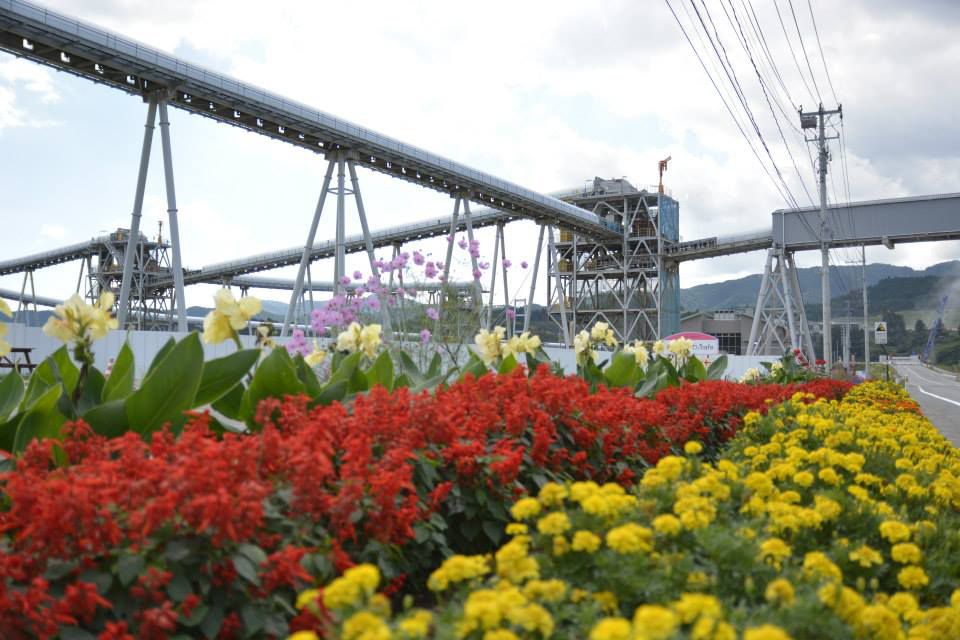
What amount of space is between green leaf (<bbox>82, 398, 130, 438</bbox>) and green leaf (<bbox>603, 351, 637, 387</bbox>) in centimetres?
429

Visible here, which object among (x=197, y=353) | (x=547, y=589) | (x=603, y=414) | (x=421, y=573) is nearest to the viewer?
(x=547, y=589)

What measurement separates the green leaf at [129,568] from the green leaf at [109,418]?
1.35 meters

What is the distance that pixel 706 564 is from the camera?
216cm

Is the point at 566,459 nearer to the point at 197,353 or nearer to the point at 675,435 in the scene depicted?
the point at 675,435

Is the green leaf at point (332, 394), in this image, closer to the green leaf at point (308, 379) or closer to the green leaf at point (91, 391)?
the green leaf at point (308, 379)

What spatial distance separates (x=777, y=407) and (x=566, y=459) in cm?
286

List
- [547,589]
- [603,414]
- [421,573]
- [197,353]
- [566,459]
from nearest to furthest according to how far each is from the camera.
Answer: [547,589]
[421,573]
[197,353]
[566,459]
[603,414]

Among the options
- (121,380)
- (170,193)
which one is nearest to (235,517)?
(121,380)

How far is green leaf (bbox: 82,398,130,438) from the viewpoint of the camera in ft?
9.80

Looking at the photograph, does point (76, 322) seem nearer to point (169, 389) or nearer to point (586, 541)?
point (169, 389)

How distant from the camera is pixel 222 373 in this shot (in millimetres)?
3428

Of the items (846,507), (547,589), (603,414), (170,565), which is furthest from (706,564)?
(603,414)

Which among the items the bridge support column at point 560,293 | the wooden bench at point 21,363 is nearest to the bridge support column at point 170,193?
the wooden bench at point 21,363

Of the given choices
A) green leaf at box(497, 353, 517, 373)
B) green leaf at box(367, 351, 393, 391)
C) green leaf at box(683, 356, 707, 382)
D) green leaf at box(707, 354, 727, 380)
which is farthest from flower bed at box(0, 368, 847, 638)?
green leaf at box(707, 354, 727, 380)
